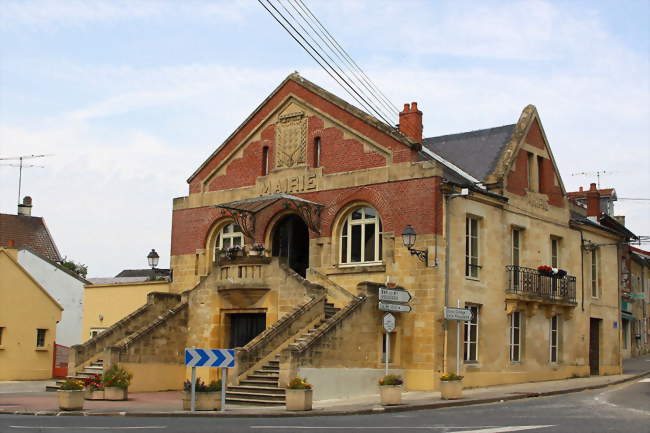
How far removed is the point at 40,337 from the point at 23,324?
1004 mm

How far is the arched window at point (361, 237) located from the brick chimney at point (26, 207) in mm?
35359

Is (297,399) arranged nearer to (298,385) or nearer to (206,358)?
(298,385)

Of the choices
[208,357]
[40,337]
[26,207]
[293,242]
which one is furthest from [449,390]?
[26,207]

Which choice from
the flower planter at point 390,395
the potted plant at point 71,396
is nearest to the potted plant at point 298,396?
the flower planter at point 390,395

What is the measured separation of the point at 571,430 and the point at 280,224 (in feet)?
57.9

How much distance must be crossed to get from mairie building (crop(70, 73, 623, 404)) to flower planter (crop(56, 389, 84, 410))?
401cm

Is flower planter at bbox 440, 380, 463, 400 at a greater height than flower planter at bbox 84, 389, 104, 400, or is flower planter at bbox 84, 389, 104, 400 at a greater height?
Answer: flower planter at bbox 440, 380, 463, 400

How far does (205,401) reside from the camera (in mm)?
20109

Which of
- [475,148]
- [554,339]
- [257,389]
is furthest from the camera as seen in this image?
[554,339]

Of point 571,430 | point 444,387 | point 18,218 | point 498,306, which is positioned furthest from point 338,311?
point 18,218

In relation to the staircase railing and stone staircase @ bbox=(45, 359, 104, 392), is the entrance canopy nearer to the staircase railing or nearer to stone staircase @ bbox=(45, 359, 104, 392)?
the staircase railing

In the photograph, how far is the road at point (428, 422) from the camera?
1484 cm

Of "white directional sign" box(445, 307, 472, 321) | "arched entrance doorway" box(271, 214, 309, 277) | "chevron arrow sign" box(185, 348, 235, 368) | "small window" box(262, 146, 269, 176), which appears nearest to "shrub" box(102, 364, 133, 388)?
"chevron arrow sign" box(185, 348, 235, 368)

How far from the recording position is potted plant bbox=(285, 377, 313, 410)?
788 inches
